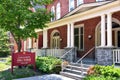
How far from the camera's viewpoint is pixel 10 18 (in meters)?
13.7

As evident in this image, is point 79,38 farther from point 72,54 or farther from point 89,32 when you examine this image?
point 72,54

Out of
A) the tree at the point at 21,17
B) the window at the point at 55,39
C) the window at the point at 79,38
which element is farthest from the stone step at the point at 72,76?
the window at the point at 55,39

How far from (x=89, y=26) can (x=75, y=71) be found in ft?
18.8

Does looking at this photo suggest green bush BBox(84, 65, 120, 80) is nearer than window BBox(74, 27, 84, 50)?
Yes

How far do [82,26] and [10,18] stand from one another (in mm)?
6727

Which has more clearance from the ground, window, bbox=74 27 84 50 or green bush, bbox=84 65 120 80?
window, bbox=74 27 84 50

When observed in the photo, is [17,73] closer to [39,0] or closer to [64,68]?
[64,68]

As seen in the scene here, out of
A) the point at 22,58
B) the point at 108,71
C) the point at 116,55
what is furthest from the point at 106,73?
the point at 22,58

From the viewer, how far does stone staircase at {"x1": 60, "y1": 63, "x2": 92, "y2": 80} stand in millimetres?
11227

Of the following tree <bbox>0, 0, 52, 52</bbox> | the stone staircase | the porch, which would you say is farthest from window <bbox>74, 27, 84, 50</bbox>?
the stone staircase

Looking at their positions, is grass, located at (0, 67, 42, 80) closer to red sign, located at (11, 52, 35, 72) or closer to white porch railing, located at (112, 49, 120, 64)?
red sign, located at (11, 52, 35, 72)

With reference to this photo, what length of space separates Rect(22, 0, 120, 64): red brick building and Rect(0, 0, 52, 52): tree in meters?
2.31

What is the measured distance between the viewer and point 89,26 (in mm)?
16641

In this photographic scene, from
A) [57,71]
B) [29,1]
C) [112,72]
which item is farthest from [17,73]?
[112,72]
